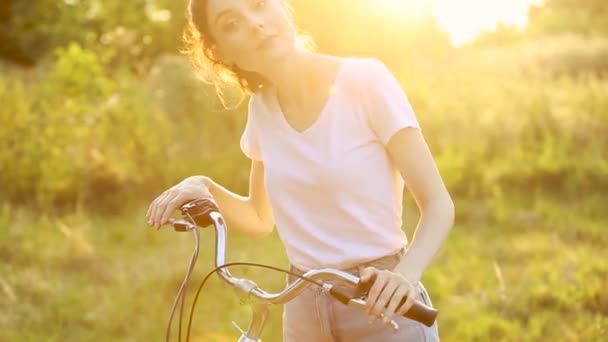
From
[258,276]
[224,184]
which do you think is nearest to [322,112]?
[258,276]

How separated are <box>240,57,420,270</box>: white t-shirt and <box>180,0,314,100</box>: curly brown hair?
0.57 ft

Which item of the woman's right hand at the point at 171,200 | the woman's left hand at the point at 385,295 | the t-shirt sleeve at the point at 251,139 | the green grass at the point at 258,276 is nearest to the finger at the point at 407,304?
the woman's left hand at the point at 385,295

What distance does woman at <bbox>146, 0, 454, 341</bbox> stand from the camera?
2.00 meters

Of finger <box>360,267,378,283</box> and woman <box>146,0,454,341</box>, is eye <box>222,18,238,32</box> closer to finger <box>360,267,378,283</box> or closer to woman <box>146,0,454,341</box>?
woman <box>146,0,454,341</box>

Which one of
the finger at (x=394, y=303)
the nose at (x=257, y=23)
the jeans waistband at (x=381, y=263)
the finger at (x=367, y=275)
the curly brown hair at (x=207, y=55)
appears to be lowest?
the jeans waistband at (x=381, y=263)

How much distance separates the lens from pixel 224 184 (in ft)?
29.6

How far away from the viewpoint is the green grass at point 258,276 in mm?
5211

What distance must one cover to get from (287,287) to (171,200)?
43 cm

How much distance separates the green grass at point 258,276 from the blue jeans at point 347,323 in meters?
2.00

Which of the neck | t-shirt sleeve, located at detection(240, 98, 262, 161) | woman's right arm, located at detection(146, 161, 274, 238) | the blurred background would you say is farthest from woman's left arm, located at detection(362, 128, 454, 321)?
the blurred background

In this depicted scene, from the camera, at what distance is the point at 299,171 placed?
213cm

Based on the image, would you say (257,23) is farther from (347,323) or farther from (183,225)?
(347,323)

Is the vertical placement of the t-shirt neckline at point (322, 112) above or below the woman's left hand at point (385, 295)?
above

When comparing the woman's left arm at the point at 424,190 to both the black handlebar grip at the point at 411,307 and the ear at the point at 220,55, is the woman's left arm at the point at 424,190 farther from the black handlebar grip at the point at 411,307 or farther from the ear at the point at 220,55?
the ear at the point at 220,55
